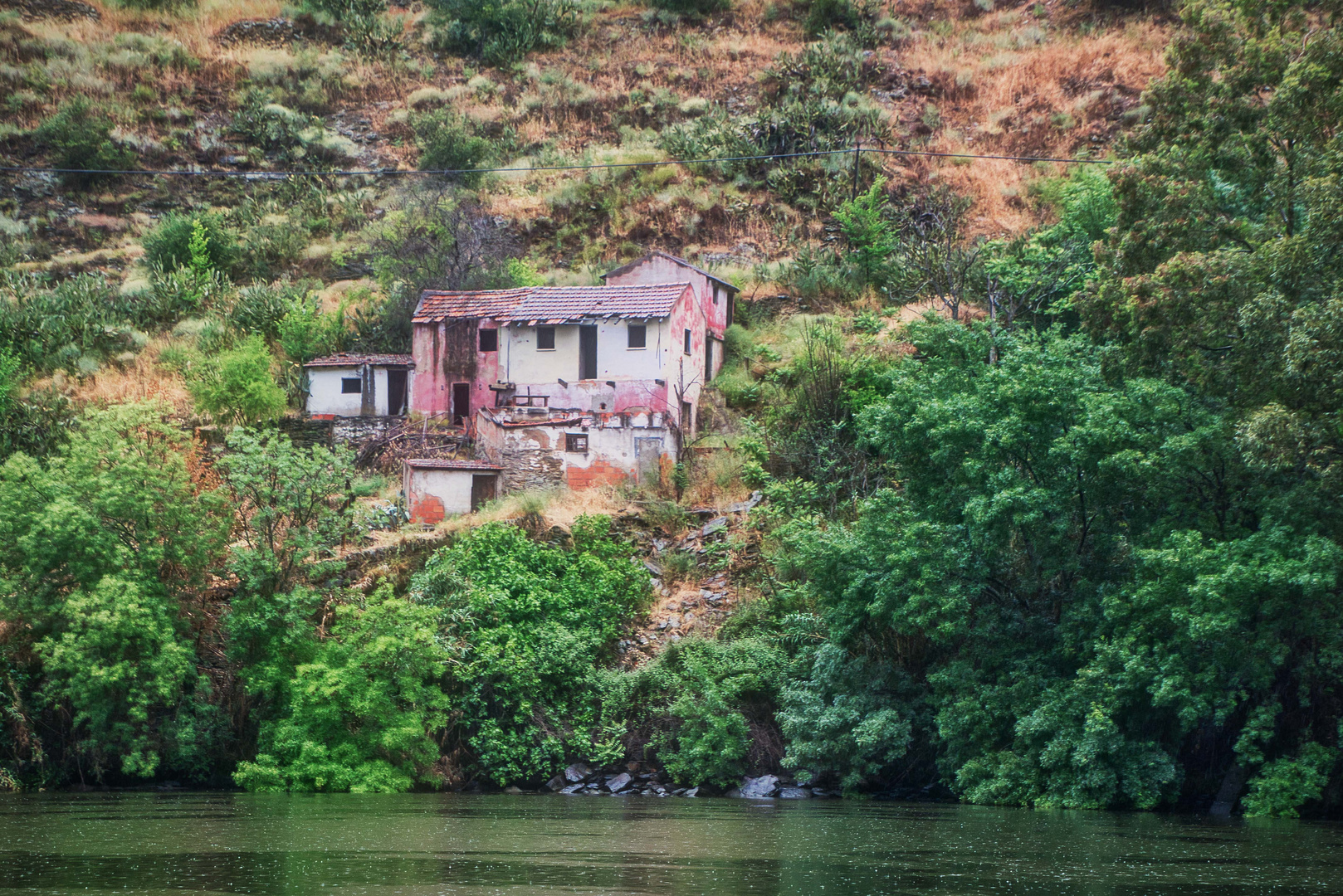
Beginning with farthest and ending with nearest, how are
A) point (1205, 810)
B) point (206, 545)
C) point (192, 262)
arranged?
point (192, 262) < point (206, 545) < point (1205, 810)

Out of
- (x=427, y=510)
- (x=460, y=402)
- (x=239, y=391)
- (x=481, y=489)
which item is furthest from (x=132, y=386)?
(x=481, y=489)

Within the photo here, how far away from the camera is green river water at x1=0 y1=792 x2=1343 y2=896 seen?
14.1 metres

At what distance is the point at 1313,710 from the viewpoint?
24375mm

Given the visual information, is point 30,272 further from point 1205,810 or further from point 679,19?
point 1205,810

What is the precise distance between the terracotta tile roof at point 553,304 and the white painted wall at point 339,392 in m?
2.26

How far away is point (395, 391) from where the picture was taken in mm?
40688

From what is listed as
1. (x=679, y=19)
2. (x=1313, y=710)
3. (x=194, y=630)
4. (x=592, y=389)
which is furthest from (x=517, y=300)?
(x=679, y=19)

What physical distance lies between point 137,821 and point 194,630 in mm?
9812

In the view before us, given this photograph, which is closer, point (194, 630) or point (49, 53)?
point (194, 630)

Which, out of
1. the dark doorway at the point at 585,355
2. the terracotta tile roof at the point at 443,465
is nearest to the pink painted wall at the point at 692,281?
the dark doorway at the point at 585,355

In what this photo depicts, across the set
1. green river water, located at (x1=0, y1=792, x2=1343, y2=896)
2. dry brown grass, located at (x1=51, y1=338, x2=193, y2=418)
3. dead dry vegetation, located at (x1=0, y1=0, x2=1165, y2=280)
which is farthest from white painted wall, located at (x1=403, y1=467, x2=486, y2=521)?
dead dry vegetation, located at (x1=0, y1=0, x2=1165, y2=280)

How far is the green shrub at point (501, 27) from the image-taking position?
219ft

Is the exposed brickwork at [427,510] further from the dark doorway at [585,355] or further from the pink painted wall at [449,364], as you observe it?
the dark doorway at [585,355]

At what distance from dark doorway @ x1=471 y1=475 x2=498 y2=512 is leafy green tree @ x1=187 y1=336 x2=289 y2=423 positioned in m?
7.77
